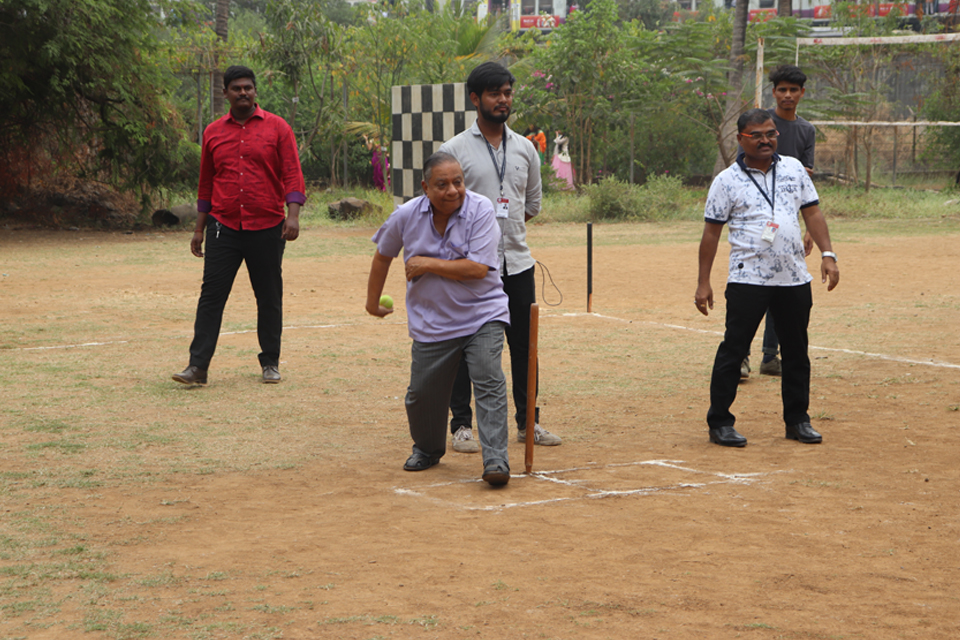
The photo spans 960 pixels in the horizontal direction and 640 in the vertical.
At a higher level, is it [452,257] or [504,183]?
[504,183]

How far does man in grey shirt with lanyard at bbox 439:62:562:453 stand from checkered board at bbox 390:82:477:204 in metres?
7.20

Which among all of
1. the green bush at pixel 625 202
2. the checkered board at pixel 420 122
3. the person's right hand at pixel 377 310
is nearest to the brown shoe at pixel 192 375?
the person's right hand at pixel 377 310

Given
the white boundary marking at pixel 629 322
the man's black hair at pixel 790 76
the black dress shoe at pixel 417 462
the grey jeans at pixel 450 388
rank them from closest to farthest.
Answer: the grey jeans at pixel 450 388 < the black dress shoe at pixel 417 462 < the man's black hair at pixel 790 76 < the white boundary marking at pixel 629 322

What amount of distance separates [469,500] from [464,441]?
1.03 meters

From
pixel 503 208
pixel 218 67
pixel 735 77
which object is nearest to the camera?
pixel 503 208

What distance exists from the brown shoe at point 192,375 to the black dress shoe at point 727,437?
3242 millimetres

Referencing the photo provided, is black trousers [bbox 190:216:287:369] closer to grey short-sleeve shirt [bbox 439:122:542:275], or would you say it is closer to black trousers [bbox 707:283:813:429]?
grey short-sleeve shirt [bbox 439:122:542:275]

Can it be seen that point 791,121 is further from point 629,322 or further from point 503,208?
point 629,322

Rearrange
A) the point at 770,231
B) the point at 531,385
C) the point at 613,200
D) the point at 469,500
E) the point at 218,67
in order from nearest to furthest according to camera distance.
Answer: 1. the point at 469,500
2. the point at 531,385
3. the point at 770,231
4. the point at 613,200
5. the point at 218,67

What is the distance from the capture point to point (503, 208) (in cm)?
512

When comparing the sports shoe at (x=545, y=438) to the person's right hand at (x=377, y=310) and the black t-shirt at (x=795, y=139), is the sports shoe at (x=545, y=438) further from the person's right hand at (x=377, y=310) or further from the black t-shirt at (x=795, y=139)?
the black t-shirt at (x=795, y=139)

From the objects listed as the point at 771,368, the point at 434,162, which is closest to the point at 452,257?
the point at 434,162

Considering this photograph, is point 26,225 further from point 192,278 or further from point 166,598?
point 166,598

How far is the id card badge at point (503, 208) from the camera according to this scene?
5.11 m
